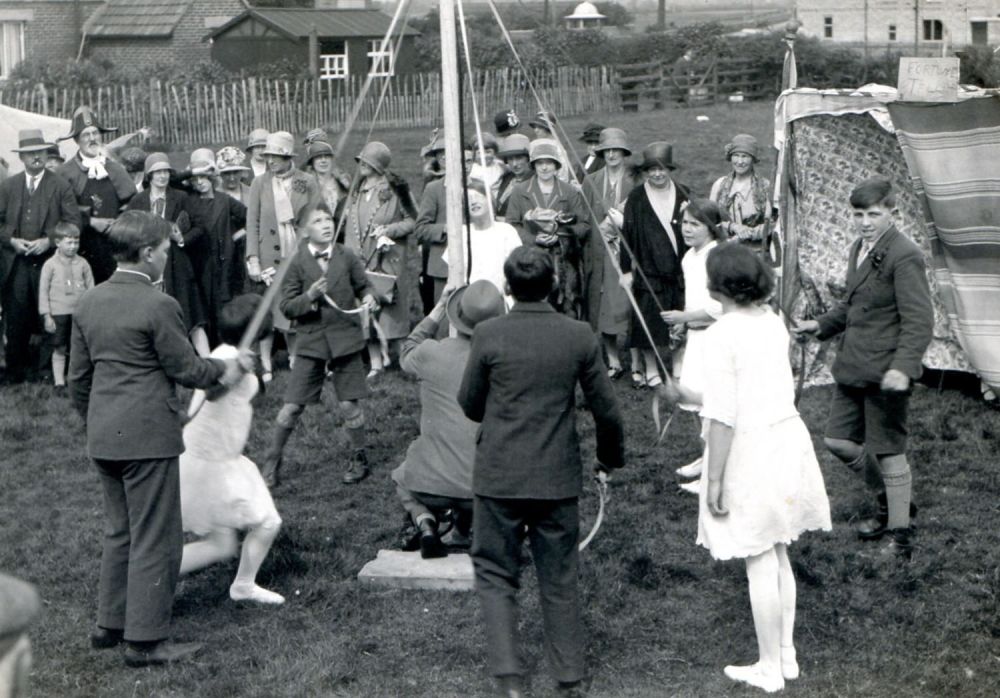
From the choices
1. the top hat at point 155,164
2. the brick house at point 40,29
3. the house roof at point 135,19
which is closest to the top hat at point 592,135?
the top hat at point 155,164

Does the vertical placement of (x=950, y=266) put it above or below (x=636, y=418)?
above

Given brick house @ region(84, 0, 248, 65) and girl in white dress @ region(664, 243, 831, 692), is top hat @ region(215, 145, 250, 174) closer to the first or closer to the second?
girl in white dress @ region(664, 243, 831, 692)

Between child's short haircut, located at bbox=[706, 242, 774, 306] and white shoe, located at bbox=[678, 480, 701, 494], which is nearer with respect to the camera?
child's short haircut, located at bbox=[706, 242, 774, 306]

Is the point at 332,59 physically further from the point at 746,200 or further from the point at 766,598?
the point at 766,598

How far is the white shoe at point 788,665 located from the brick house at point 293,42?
3042cm

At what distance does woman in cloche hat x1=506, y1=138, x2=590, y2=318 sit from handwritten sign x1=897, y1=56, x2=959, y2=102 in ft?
7.67

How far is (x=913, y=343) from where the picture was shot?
597 centimetres

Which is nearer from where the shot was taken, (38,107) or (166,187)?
(166,187)

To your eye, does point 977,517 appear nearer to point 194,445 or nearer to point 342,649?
point 342,649

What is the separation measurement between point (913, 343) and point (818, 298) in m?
3.66

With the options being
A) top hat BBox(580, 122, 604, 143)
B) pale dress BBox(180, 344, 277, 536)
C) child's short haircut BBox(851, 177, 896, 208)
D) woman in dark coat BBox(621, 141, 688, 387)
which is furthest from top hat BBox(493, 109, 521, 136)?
pale dress BBox(180, 344, 277, 536)

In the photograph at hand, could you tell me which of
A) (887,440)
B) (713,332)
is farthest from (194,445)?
(887,440)

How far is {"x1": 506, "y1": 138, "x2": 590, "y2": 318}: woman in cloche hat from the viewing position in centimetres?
940

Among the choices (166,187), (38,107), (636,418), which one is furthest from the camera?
(38,107)
